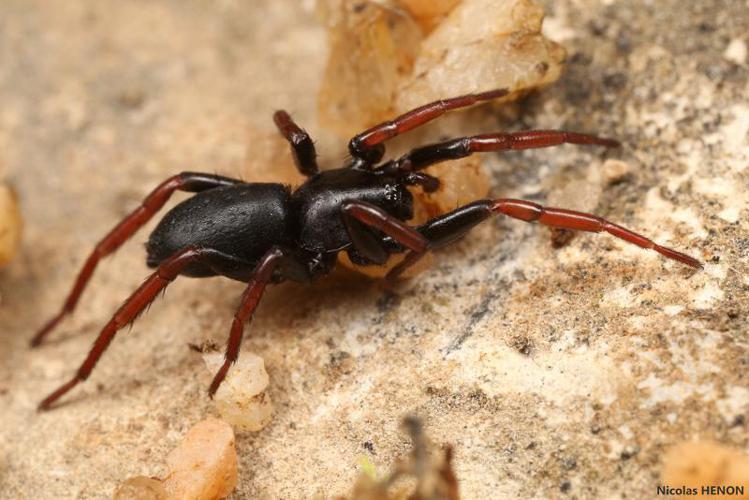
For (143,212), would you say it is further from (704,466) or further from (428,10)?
(704,466)

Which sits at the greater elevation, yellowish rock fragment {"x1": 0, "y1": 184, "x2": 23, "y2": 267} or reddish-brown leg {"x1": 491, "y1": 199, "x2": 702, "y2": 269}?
yellowish rock fragment {"x1": 0, "y1": 184, "x2": 23, "y2": 267}

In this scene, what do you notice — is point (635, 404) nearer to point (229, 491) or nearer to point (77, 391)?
point (229, 491)

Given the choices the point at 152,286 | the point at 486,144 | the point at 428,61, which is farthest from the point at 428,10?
the point at 152,286

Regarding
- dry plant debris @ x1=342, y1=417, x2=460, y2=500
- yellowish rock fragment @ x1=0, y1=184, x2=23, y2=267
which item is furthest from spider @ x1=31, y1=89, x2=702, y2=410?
dry plant debris @ x1=342, y1=417, x2=460, y2=500

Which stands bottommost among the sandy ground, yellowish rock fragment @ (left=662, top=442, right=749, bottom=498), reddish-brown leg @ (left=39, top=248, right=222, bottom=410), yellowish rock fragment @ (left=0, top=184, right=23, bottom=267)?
yellowish rock fragment @ (left=662, top=442, right=749, bottom=498)

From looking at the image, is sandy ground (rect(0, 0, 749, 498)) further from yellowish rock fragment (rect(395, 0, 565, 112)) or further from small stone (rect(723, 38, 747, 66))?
yellowish rock fragment (rect(395, 0, 565, 112))

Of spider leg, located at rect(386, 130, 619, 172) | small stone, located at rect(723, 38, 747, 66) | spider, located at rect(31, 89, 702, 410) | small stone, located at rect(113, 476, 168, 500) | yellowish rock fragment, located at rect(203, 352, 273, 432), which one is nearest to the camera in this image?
small stone, located at rect(113, 476, 168, 500)
